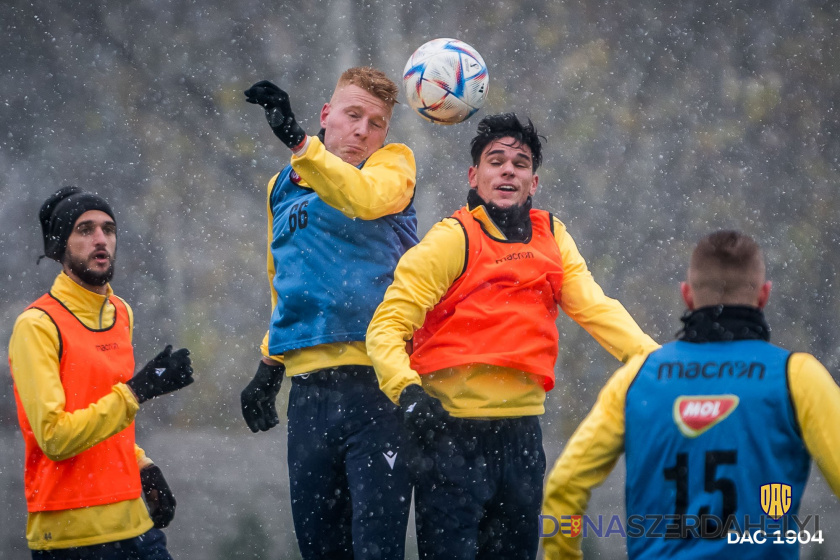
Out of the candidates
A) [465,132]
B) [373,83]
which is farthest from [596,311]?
[465,132]

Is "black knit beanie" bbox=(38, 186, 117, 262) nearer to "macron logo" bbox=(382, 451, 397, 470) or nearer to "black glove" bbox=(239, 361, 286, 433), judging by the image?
"black glove" bbox=(239, 361, 286, 433)

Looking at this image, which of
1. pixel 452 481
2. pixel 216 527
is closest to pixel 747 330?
pixel 452 481

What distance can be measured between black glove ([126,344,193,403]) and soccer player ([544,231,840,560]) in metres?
1.68

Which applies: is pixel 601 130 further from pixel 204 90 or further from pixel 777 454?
pixel 777 454

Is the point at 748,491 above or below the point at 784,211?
below

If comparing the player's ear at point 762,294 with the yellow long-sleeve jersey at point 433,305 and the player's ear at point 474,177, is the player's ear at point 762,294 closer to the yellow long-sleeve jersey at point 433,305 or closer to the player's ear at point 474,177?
the yellow long-sleeve jersey at point 433,305

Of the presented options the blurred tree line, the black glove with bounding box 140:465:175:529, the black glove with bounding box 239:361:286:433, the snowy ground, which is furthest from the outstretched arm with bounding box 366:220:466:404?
the blurred tree line

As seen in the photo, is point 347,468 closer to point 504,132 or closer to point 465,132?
point 504,132

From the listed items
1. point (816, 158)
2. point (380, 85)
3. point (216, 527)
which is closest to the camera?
point (380, 85)

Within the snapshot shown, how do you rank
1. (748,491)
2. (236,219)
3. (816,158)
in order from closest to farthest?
(748,491) → (816,158) → (236,219)

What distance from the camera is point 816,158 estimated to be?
10.2 metres

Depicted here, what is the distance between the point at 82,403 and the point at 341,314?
3.15ft

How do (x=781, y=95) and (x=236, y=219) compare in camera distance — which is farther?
(x=236, y=219)

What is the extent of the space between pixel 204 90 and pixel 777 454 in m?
9.63
